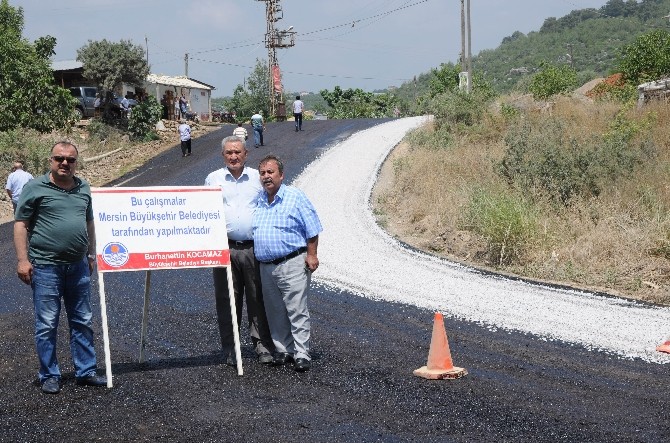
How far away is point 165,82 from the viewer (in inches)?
2437

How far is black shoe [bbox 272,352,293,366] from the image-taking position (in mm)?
7918

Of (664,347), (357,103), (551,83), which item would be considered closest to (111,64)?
(551,83)

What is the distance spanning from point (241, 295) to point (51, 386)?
1.92 meters

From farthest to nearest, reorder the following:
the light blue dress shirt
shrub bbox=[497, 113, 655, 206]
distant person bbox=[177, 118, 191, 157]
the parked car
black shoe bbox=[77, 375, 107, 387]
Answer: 1. the parked car
2. distant person bbox=[177, 118, 191, 157]
3. shrub bbox=[497, 113, 655, 206]
4. the light blue dress shirt
5. black shoe bbox=[77, 375, 107, 387]

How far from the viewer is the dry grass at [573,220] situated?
40.5 feet

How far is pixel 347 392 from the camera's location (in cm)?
691

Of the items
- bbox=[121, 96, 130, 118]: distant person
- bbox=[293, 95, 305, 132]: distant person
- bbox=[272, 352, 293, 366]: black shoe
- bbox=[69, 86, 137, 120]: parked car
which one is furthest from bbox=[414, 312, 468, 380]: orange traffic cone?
bbox=[69, 86, 137, 120]: parked car

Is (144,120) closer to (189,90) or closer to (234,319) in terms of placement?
(189,90)

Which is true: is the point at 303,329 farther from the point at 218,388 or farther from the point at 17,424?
the point at 17,424

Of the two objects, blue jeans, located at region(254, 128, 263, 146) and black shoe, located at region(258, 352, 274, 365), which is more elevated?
blue jeans, located at region(254, 128, 263, 146)

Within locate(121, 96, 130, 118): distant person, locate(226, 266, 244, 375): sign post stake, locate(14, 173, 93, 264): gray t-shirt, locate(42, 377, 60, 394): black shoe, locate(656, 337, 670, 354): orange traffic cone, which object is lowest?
locate(656, 337, 670, 354): orange traffic cone

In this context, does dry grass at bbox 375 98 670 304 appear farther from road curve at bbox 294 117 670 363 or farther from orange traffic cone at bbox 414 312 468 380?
orange traffic cone at bbox 414 312 468 380

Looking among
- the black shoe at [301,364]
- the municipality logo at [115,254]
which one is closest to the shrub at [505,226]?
the black shoe at [301,364]

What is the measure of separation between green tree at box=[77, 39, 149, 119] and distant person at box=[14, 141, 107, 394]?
119 feet
